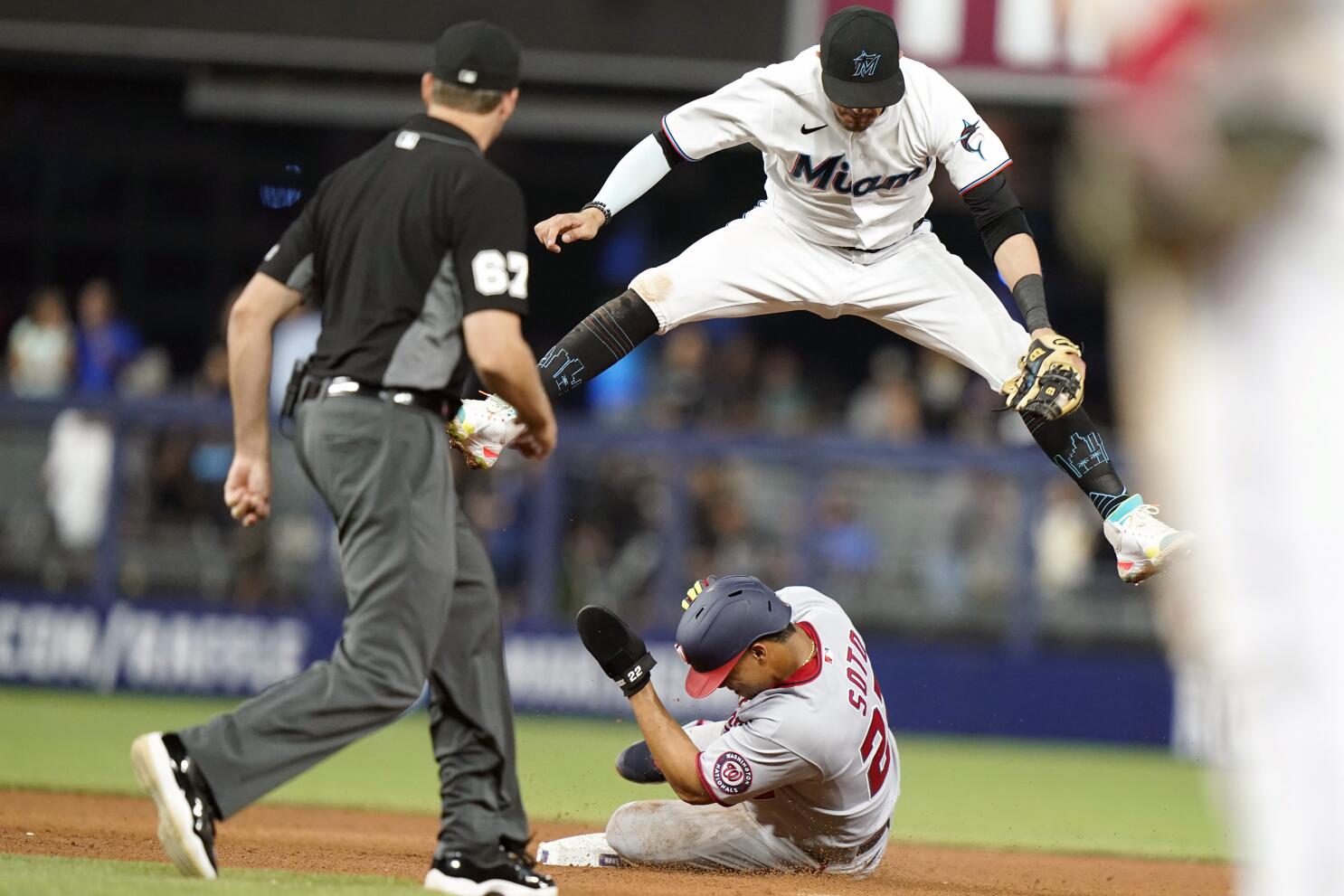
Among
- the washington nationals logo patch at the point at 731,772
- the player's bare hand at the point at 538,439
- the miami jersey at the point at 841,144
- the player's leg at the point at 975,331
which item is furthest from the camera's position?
the player's leg at the point at 975,331

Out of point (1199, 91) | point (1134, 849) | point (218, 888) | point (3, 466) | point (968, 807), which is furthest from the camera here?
point (3, 466)

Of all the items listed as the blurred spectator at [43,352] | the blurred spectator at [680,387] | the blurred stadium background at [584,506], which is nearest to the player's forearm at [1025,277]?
the blurred stadium background at [584,506]

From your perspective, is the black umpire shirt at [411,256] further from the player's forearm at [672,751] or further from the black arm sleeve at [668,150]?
the black arm sleeve at [668,150]

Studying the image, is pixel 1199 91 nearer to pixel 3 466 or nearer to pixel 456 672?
pixel 456 672

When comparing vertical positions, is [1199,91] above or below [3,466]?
above

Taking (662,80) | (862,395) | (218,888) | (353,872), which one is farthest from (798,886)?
(862,395)

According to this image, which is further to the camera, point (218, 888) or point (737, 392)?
point (737, 392)

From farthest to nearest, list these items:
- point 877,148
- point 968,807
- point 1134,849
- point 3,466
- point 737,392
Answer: point 737,392
point 3,466
point 968,807
point 1134,849
point 877,148
